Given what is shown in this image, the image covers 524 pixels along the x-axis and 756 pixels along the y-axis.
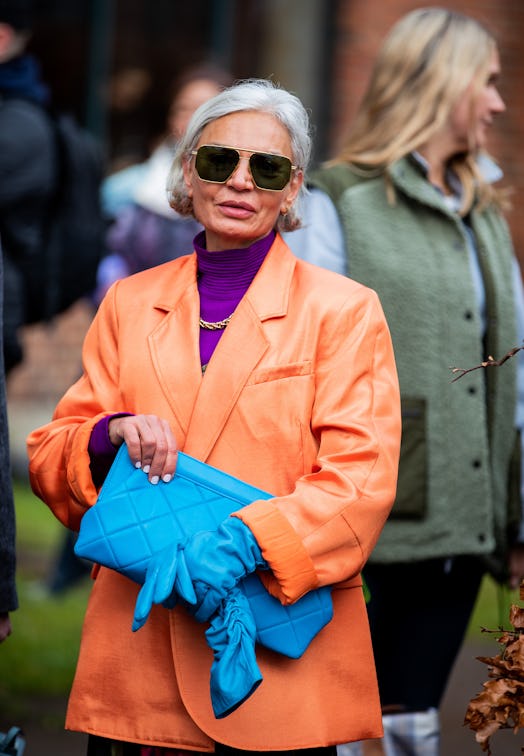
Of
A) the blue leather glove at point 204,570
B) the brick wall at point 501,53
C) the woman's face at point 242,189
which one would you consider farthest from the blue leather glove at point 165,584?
the brick wall at point 501,53

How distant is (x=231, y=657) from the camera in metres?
2.64

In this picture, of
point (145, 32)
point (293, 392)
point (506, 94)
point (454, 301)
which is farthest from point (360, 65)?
point (293, 392)

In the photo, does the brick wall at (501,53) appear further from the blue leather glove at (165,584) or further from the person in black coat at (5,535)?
the blue leather glove at (165,584)

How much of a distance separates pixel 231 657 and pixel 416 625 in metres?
1.32

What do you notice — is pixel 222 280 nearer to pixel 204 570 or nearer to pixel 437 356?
pixel 204 570

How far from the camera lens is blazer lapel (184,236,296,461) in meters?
2.90

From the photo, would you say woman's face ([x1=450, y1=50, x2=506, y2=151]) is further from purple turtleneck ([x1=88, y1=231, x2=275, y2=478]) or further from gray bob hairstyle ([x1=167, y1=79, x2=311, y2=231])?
purple turtleneck ([x1=88, y1=231, x2=275, y2=478])

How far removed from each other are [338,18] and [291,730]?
7070 millimetres

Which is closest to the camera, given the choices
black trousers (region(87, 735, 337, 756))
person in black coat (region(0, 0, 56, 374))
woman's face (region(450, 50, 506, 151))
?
black trousers (region(87, 735, 337, 756))

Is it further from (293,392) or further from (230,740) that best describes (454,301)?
(230,740)

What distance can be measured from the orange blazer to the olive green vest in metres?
0.74

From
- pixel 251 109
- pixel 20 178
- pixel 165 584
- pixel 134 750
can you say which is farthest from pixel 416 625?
pixel 20 178

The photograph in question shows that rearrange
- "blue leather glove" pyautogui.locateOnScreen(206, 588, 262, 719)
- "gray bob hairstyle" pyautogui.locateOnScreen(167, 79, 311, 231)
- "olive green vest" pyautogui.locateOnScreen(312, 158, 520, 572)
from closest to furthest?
"blue leather glove" pyautogui.locateOnScreen(206, 588, 262, 719) → "gray bob hairstyle" pyautogui.locateOnScreen(167, 79, 311, 231) → "olive green vest" pyautogui.locateOnScreen(312, 158, 520, 572)

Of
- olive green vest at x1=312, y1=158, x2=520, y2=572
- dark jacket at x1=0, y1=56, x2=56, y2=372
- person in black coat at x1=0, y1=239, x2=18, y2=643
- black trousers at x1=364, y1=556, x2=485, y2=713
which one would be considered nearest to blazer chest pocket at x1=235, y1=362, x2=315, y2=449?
person in black coat at x1=0, y1=239, x2=18, y2=643
